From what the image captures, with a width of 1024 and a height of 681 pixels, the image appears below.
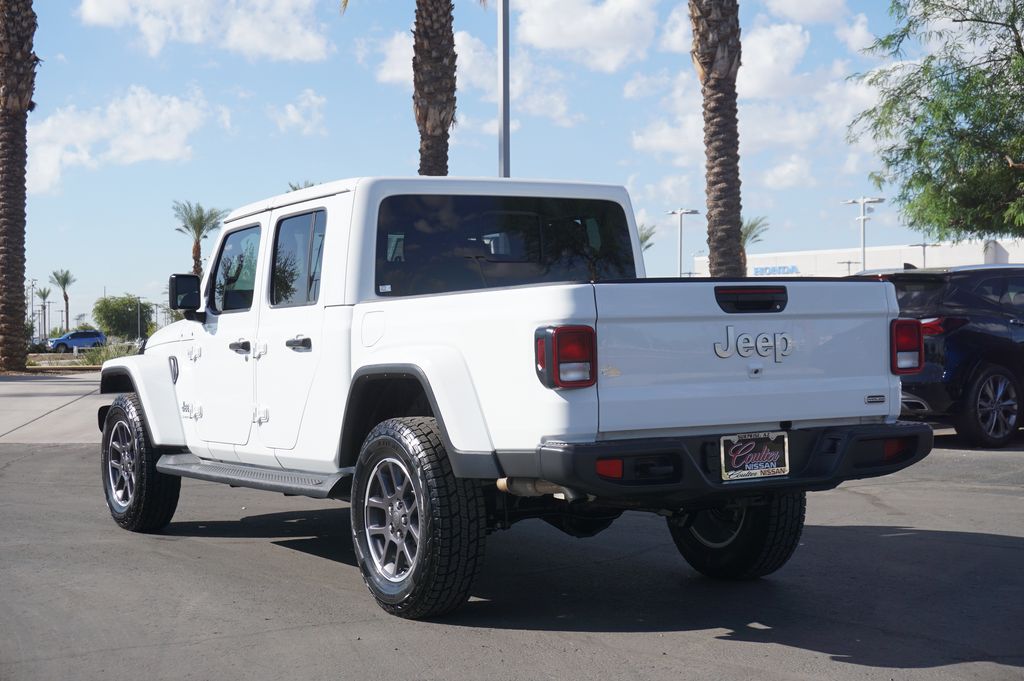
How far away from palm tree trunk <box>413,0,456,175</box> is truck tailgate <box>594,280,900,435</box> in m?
17.3

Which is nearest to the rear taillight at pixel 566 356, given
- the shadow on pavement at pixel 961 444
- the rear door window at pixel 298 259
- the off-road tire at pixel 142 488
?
the rear door window at pixel 298 259

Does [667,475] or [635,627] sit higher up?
[667,475]

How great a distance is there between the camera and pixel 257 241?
23.3 ft

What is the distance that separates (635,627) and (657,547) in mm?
2053

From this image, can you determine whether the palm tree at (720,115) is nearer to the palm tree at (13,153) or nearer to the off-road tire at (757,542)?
the off-road tire at (757,542)

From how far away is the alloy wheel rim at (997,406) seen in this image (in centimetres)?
1166

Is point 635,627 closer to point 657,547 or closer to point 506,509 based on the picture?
point 506,509

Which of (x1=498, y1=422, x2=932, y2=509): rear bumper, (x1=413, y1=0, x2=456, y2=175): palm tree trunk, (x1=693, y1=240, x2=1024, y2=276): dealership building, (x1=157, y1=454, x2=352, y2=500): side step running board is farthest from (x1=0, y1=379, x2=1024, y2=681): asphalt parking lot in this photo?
(x1=693, y1=240, x2=1024, y2=276): dealership building

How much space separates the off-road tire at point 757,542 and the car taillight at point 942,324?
6013mm

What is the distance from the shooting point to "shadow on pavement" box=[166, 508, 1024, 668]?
5051 millimetres

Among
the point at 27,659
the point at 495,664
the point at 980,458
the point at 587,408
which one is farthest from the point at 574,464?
the point at 980,458

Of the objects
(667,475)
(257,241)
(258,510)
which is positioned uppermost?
(257,241)

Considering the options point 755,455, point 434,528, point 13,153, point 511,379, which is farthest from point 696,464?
point 13,153

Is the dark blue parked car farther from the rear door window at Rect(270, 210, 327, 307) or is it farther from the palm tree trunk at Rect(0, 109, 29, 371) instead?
the palm tree trunk at Rect(0, 109, 29, 371)
